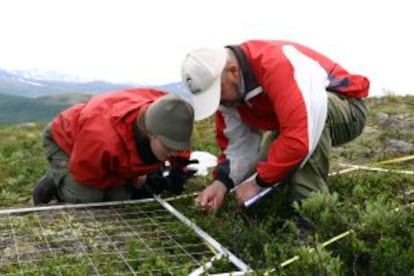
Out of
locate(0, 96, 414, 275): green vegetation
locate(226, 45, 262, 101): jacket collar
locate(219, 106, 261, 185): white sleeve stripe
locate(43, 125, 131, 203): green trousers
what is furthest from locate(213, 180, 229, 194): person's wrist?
locate(43, 125, 131, 203): green trousers

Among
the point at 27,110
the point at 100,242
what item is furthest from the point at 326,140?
the point at 27,110

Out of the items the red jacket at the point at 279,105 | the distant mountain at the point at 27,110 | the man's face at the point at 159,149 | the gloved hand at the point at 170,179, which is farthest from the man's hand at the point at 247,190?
the distant mountain at the point at 27,110

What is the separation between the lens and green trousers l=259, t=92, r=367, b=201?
5.46 meters

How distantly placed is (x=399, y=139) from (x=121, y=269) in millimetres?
6498

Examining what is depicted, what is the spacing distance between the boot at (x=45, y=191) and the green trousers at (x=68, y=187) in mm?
111

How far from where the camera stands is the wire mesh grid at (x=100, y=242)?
4723 mm

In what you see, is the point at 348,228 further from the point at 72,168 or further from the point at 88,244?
the point at 72,168

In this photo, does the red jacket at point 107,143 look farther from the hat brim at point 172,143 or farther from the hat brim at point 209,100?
the hat brim at point 209,100

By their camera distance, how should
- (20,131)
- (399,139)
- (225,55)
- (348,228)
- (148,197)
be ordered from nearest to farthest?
1. (348,228)
2. (225,55)
3. (148,197)
4. (399,139)
5. (20,131)

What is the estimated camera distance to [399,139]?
9984 millimetres

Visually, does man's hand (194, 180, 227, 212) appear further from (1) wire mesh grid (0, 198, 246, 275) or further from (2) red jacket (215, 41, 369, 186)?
(1) wire mesh grid (0, 198, 246, 275)

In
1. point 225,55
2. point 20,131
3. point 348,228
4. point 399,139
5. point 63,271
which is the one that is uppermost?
point 225,55

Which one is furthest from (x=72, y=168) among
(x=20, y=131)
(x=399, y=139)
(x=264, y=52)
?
(x=20, y=131)

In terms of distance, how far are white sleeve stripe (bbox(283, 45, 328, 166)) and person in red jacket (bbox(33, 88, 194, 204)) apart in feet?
3.71
